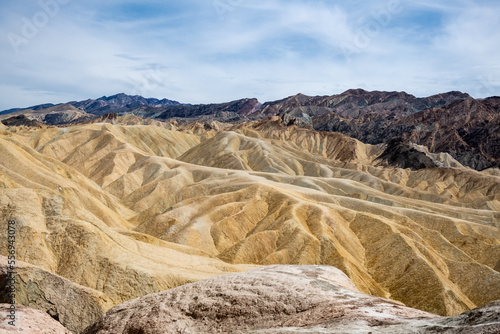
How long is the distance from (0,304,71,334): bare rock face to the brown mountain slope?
8.38m

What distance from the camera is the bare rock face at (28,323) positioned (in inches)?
551

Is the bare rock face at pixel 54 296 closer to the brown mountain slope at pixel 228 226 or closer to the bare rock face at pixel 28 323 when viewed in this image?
the bare rock face at pixel 28 323

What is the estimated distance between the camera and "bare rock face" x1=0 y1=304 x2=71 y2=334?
14.0 m

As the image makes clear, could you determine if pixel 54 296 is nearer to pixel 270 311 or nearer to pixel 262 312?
pixel 262 312

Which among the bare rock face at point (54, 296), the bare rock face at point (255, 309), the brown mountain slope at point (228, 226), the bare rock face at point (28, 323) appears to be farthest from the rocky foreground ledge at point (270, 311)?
the brown mountain slope at point (228, 226)

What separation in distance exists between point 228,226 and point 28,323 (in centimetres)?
4326

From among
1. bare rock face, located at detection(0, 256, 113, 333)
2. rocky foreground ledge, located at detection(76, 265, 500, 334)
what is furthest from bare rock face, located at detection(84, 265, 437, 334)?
bare rock face, located at detection(0, 256, 113, 333)

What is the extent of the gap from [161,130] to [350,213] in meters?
122

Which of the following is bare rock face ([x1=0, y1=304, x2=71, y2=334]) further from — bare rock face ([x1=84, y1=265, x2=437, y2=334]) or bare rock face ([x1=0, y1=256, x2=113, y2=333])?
bare rock face ([x1=0, y1=256, x2=113, y2=333])

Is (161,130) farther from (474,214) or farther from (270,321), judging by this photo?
(270,321)

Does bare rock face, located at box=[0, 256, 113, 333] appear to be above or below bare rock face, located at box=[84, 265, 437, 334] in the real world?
below

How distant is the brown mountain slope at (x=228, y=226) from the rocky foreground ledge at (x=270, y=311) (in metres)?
11.1

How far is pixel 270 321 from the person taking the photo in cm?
1320

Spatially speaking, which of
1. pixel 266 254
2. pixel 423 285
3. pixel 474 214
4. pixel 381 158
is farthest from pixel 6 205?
pixel 381 158
